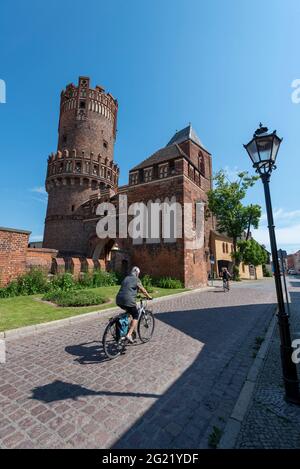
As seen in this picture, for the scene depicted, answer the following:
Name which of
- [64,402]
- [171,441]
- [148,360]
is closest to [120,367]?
[148,360]

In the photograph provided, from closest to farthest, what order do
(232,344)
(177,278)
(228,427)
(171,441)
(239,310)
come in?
(171,441), (228,427), (232,344), (239,310), (177,278)

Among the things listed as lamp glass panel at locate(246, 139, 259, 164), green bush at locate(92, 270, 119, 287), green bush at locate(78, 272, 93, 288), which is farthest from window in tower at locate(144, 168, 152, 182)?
lamp glass panel at locate(246, 139, 259, 164)

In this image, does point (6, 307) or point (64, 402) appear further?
point (6, 307)

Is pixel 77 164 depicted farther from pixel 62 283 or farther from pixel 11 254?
pixel 62 283

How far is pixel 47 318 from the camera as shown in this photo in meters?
7.04

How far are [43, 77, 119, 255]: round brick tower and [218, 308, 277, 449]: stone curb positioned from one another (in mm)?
24446

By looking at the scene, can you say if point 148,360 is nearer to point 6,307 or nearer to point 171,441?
point 171,441

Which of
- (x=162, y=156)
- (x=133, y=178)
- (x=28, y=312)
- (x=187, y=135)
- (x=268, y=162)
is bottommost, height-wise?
(x=28, y=312)

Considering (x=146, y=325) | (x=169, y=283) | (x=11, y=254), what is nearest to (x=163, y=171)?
(x=169, y=283)

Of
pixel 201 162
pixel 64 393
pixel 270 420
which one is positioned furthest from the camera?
pixel 201 162

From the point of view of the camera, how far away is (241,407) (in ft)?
9.99

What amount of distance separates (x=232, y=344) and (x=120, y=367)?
118 inches

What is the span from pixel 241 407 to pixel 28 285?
11507 millimetres

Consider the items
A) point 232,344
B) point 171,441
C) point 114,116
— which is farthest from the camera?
point 114,116
